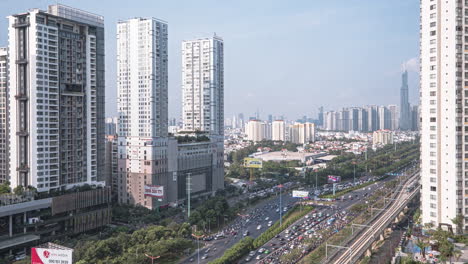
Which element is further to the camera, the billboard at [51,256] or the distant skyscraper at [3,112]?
the distant skyscraper at [3,112]

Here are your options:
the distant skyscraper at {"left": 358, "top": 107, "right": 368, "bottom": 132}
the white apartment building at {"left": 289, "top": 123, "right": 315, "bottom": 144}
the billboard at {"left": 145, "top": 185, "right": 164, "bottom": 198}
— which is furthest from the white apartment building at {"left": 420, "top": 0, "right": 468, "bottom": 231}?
the distant skyscraper at {"left": 358, "top": 107, "right": 368, "bottom": 132}

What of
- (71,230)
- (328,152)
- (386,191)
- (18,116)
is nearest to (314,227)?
(386,191)

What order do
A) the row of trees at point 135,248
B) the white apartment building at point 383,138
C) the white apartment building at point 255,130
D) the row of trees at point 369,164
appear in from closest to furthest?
the row of trees at point 135,248 < the row of trees at point 369,164 < the white apartment building at point 383,138 < the white apartment building at point 255,130

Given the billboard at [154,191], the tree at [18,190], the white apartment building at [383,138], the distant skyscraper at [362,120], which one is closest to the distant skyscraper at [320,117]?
the distant skyscraper at [362,120]

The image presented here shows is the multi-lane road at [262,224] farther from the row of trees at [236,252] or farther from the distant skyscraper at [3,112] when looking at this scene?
the distant skyscraper at [3,112]

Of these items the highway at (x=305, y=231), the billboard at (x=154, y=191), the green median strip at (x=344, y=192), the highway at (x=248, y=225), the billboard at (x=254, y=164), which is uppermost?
the billboard at (x=254, y=164)

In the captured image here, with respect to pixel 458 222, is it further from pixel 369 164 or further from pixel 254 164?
pixel 369 164

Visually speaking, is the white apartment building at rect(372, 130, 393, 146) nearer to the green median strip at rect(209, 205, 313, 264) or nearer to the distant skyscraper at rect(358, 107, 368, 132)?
the distant skyscraper at rect(358, 107, 368, 132)

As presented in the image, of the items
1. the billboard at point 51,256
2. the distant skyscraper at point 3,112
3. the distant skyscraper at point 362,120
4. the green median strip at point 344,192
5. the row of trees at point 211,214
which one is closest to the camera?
the billboard at point 51,256
